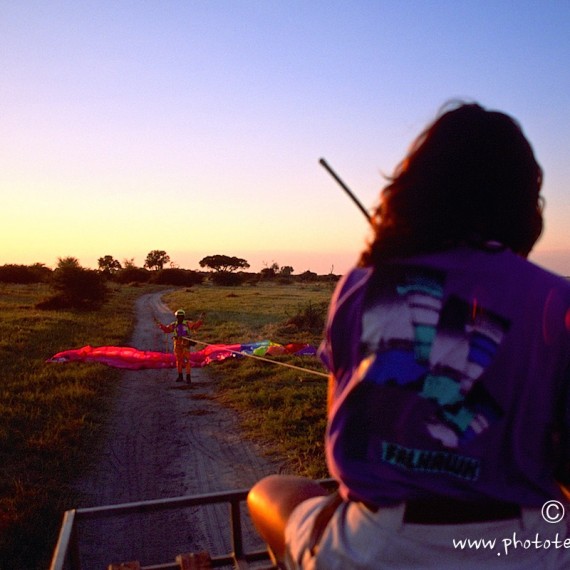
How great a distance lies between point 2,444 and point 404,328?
24.2 feet

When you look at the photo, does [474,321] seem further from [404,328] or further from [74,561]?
[74,561]

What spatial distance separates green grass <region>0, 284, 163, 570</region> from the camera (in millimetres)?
5113

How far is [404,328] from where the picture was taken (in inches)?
55.9

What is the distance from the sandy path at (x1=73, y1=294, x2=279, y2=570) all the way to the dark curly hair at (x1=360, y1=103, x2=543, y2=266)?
14.4 ft

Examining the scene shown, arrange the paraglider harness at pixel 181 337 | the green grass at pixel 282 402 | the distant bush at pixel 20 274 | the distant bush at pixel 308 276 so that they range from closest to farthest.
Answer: the green grass at pixel 282 402, the paraglider harness at pixel 181 337, the distant bush at pixel 20 274, the distant bush at pixel 308 276

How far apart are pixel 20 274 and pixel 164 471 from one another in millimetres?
66620

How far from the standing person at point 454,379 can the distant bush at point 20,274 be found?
225ft

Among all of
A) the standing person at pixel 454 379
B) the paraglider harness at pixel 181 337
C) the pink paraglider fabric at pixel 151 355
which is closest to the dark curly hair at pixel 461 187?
the standing person at pixel 454 379

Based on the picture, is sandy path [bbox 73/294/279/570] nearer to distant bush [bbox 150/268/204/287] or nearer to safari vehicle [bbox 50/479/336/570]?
safari vehicle [bbox 50/479/336/570]

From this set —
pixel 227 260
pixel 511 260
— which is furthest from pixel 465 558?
pixel 227 260

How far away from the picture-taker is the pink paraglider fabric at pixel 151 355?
1383 centimetres

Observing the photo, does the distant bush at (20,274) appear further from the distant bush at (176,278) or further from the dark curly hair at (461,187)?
the dark curly hair at (461,187)

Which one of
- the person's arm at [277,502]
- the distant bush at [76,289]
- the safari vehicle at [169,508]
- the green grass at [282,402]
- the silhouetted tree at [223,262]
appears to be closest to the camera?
the person's arm at [277,502]

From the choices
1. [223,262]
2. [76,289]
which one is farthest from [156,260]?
[76,289]
